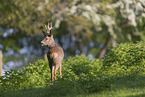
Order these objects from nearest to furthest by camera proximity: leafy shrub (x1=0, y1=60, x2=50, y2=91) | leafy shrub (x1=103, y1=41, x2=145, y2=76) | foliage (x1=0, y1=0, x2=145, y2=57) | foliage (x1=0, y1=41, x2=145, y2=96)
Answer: foliage (x1=0, y1=41, x2=145, y2=96) < leafy shrub (x1=0, y1=60, x2=50, y2=91) < leafy shrub (x1=103, y1=41, x2=145, y2=76) < foliage (x1=0, y1=0, x2=145, y2=57)

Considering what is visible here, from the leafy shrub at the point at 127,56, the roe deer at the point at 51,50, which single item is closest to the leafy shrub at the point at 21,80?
the roe deer at the point at 51,50

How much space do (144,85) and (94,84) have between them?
184 centimetres

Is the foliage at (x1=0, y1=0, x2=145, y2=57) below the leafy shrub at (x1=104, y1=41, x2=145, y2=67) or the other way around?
the other way around

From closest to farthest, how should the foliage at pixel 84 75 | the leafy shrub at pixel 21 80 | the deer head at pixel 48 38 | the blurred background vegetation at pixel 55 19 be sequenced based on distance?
1. the foliage at pixel 84 75
2. the deer head at pixel 48 38
3. the leafy shrub at pixel 21 80
4. the blurred background vegetation at pixel 55 19

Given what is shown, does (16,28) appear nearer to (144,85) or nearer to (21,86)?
(21,86)

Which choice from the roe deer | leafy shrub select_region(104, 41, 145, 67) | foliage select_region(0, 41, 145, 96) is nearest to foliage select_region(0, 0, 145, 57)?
foliage select_region(0, 41, 145, 96)

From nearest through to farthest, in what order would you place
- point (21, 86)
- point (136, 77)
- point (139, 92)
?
point (139, 92)
point (136, 77)
point (21, 86)

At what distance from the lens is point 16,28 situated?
80.8 feet

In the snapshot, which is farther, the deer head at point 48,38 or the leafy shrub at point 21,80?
the leafy shrub at point 21,80

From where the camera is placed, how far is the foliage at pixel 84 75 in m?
8.55

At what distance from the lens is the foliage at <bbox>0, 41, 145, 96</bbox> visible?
28.0ft

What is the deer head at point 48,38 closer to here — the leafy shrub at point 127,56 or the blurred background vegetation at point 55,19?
the leafy shrub at point 127,56

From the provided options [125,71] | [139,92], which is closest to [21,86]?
[125,71]

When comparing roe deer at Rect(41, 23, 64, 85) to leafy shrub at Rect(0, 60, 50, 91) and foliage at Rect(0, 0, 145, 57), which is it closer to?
leafy shrub at Rect(0, 60, 50, 91)
